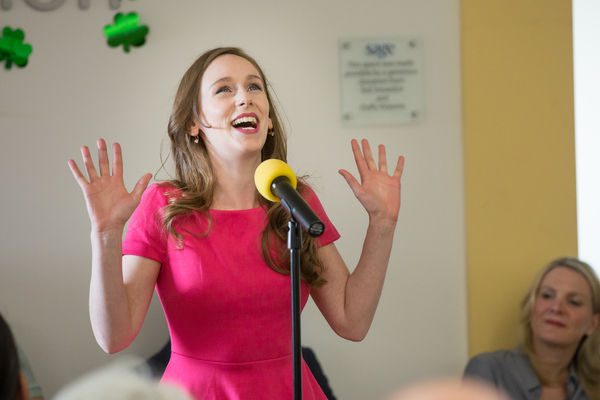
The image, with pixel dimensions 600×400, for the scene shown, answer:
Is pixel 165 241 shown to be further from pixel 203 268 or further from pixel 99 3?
pixel 99 3

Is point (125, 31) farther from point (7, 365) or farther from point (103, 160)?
point (7, 365)

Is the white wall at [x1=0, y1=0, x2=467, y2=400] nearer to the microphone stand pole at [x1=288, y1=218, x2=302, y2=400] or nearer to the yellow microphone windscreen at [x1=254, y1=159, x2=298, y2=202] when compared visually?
the yellow microphone windscreen at [x1=254, y1=159, x2=298, y2=202]

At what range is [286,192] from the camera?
110cm

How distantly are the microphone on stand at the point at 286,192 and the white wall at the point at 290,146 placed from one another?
1.36 metres

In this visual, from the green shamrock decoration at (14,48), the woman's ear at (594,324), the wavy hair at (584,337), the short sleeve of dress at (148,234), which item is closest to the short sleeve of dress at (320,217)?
the short sleeve of dress at (148,234)

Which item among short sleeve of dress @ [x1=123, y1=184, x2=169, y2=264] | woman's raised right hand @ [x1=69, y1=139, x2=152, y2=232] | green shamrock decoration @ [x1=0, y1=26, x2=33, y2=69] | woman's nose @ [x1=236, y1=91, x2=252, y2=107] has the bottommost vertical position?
short sleeve of dress @ [x1=123, y1=184, x2=169, y2=264]

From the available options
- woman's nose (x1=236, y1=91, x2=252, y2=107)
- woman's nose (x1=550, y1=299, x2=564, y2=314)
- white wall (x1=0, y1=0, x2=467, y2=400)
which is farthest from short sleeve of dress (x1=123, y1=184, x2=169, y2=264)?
woman's nose (x1=550, y1=299, x2=564, y2=314)

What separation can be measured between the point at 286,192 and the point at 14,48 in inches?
74.1

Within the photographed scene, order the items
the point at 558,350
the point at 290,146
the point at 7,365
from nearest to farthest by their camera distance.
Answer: the point at 7,365 < the point at 558,350 < the point at 290,146

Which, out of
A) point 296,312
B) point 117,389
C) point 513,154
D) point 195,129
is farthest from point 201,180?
point 513,154

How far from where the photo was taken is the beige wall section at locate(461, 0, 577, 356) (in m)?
2.55

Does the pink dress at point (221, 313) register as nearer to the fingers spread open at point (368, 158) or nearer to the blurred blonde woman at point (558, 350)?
the fingers spread open at point (368, 158)

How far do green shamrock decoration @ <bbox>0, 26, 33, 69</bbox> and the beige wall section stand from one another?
1944 millimetres

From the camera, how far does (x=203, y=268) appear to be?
141cm
